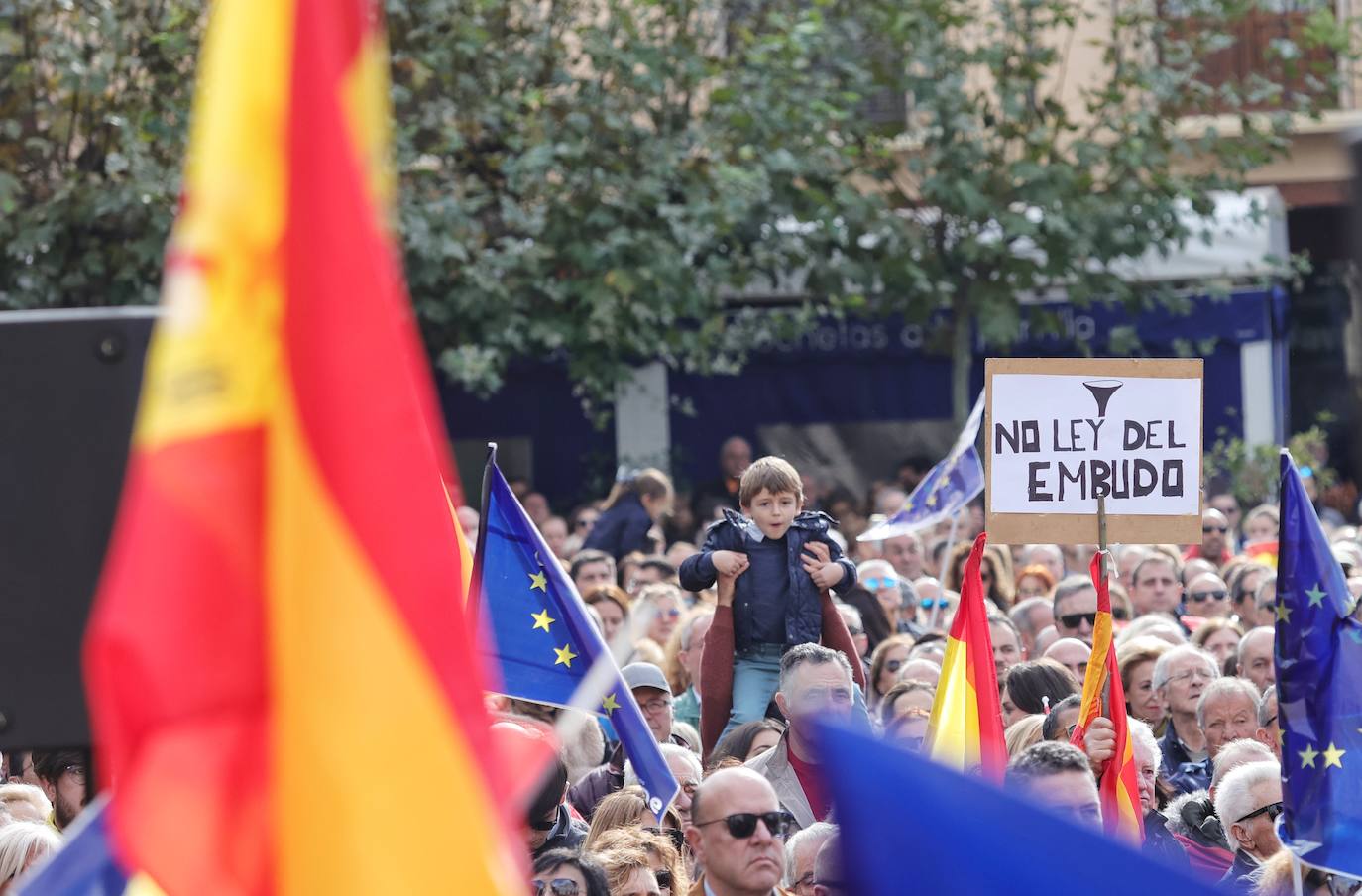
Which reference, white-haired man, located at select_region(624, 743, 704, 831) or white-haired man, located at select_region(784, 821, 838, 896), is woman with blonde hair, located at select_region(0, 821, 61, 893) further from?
white-haired man, located at select_region(624, 743, 704, 831)

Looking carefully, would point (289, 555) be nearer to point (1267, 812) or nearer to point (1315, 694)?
point (1315, 694)

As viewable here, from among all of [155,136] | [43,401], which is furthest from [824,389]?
[43,401]

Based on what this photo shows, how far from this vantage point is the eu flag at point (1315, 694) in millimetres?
5559

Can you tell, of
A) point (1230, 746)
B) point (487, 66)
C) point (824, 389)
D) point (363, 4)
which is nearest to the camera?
point (363, 4)

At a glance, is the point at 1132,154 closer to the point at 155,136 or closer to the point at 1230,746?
the point at 155,136

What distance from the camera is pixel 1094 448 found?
6816mm

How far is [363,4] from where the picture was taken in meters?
2.42

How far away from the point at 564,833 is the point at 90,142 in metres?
10.2

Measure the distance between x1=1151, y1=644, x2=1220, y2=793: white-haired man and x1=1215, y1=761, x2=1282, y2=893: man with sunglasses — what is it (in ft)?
4.18

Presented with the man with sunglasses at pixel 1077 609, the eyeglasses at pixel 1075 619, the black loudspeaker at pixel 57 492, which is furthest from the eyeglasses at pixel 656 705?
the black loudspeaker at pixel 57 492

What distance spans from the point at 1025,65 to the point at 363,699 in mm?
15056

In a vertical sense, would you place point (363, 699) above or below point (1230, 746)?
above

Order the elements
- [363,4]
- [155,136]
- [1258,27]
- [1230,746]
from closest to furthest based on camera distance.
Answer: 1. [363,4]
2. [1230,746]
3. [155,136]
4. [1258,27]

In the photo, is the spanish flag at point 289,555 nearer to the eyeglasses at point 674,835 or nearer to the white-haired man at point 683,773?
the eyeglasses at point 674,835
